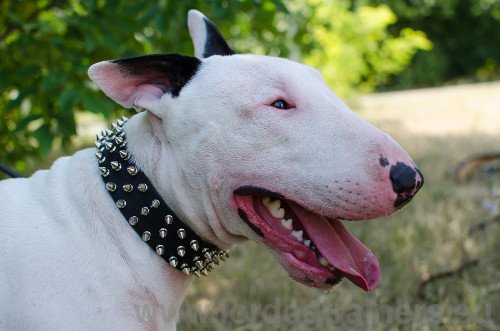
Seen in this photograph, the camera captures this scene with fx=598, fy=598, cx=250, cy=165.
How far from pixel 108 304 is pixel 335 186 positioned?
65 centimetres

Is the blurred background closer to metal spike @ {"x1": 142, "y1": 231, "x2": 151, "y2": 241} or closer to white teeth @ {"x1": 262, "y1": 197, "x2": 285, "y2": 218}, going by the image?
metal spike @ {"x1": 142, "y1": 231, "x2": 151, "y2": 241}

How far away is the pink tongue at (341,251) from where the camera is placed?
61.3 inches

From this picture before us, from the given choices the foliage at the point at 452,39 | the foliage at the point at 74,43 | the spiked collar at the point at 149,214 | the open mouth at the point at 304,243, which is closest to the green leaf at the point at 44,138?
the foliage at the point at 74,43

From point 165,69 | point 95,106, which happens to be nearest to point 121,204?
point 165,69

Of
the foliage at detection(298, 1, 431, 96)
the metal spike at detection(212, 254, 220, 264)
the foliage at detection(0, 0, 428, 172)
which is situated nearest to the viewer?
Result: the metal spike at detection(212, 254, 220, 264)

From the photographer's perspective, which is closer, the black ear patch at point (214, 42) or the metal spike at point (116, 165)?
the metal spike at point (116, 165)

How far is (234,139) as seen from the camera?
157 cm

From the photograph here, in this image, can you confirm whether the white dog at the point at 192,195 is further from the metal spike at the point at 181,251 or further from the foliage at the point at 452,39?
the foliage at the point at 452,39

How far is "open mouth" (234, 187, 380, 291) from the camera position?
1.55 metres

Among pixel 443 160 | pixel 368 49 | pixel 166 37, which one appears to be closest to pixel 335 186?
pixel 166 37

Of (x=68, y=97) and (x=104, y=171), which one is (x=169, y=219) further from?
(x=68, y=97)

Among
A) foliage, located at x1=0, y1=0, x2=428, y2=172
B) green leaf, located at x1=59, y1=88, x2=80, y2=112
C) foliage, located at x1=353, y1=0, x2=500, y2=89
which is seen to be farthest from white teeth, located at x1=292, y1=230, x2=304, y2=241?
foliage, located at x1=353, y1=0, x2=500, y2=89

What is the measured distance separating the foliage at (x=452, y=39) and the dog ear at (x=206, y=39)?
16793 millimetres

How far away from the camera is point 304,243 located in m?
1.58
